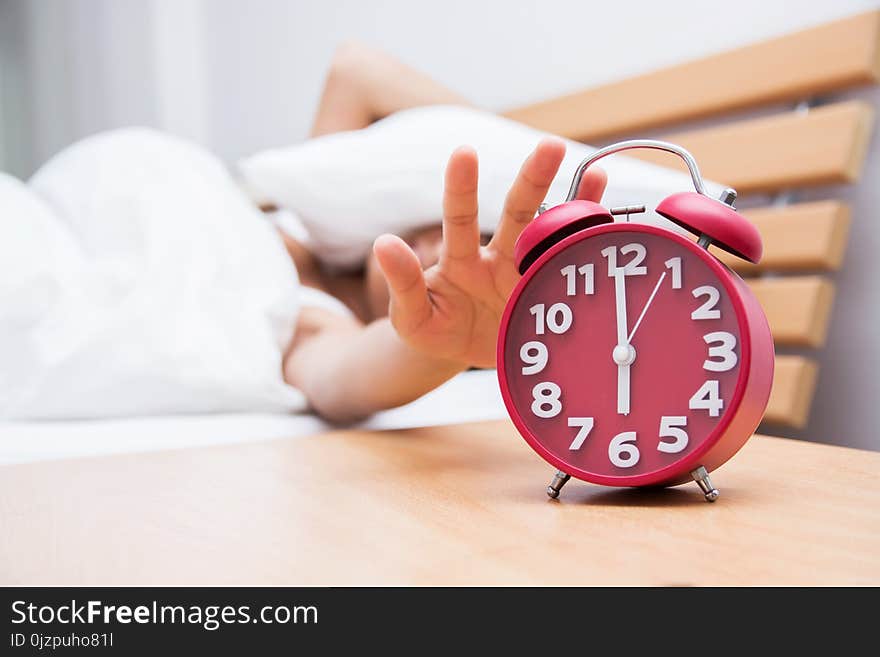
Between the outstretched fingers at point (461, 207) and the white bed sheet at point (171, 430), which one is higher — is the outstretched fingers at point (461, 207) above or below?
above

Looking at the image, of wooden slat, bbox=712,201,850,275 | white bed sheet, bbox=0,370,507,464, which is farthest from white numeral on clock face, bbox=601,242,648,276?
wooden slat, bbox=712,201,850,275

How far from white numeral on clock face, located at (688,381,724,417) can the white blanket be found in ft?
1.75

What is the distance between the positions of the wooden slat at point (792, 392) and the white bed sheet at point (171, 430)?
20.5 inches

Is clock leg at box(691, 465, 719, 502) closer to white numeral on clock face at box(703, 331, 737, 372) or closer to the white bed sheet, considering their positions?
white numeral on clock face at box(703, 331, 737, 372)

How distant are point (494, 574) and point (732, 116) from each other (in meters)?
1.29

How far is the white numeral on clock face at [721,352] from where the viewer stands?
1.47ft

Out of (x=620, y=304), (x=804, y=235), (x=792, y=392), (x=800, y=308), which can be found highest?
(x=620, y=304)

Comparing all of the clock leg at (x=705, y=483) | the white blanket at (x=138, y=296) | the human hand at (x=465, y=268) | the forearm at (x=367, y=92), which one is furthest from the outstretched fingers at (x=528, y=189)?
the forearm at (x=367, y=92)

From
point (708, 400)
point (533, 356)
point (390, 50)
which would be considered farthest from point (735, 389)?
point (390, 50)

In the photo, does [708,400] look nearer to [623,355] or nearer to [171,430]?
[623,355]

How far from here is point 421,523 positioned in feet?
1.40

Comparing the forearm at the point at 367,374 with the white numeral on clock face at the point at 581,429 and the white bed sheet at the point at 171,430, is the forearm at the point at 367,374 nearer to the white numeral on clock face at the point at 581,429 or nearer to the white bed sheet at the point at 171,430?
the white bed sheet at the point at 171,430

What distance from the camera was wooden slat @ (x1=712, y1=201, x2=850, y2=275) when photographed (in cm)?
123

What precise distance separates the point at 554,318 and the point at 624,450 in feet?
0.29
